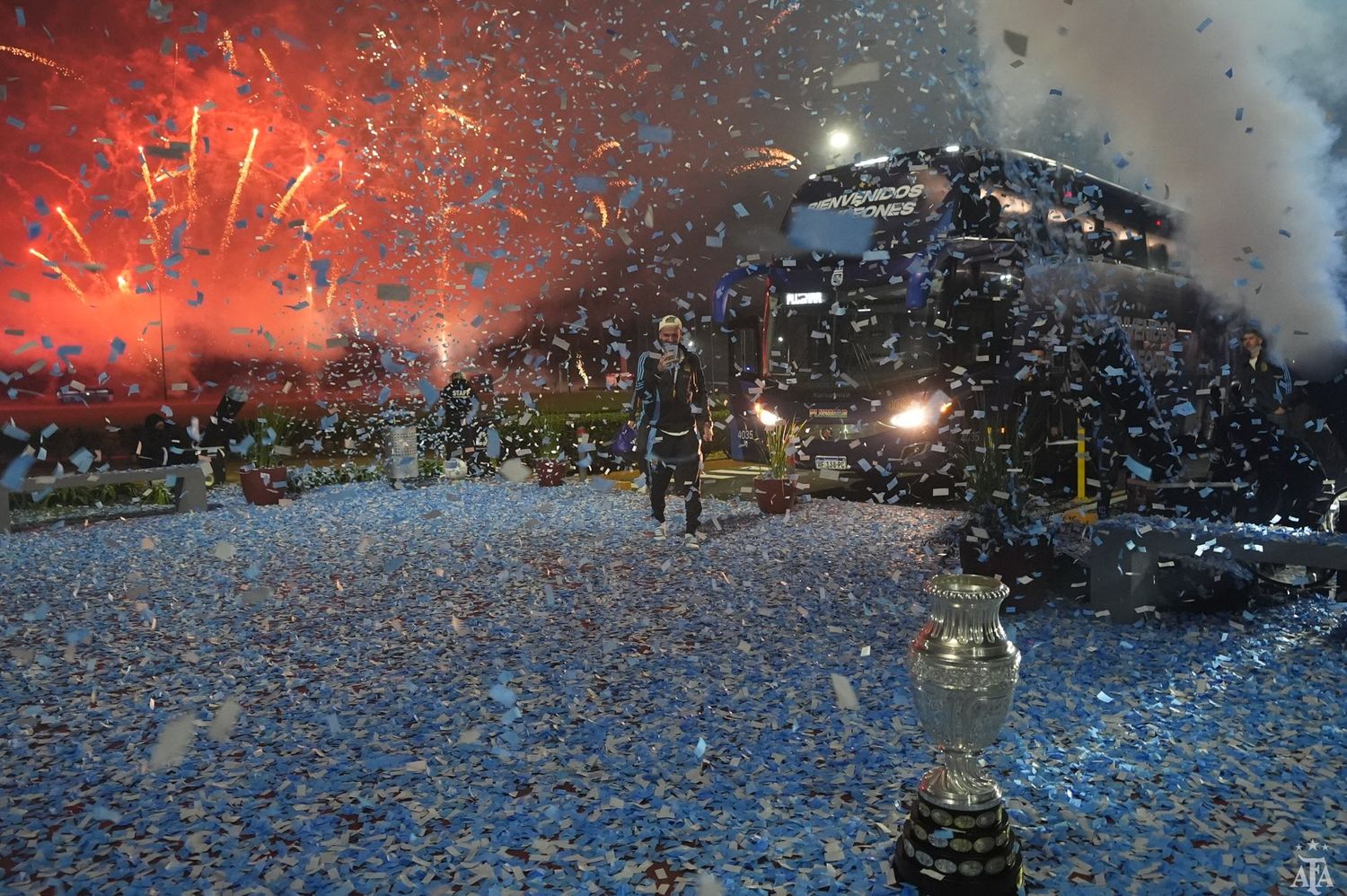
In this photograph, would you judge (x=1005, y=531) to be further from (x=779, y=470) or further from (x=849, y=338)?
(x=849, y=338)

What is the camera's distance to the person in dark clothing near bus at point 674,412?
9.49 metres

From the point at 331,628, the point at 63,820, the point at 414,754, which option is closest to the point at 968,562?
the point at 414,754

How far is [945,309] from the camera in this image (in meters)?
11.8

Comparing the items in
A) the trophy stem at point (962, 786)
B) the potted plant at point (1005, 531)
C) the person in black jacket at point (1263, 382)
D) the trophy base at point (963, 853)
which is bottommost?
the trophy base at point (963, 853)

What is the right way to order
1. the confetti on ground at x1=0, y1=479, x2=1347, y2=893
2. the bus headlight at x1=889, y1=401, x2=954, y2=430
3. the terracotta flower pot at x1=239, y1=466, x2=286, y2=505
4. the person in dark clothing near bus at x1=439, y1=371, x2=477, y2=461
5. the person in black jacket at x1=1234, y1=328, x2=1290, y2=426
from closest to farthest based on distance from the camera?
the confetti on ground at x1=0, y1=479, x2=1347, y2=893
the person in black jacket at x1=1234, y1=328, x2=1290, y2=426
the bus headlight at x1=889, y1=401, x2=954, y2=430
the terracotta flower pot at x1=239, y1=466, x2=286, y2=505
the person in dark clothing near bus at x1=439, y1=371, x2=477, y2=461

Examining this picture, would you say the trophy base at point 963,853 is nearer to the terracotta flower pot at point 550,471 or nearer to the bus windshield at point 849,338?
the bus windshield at point 849,338

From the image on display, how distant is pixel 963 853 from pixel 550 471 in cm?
1245

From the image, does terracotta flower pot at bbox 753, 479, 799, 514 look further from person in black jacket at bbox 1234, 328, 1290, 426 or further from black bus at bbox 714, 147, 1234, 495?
person in black jacket at bbox 1234, 328, 1290, 426

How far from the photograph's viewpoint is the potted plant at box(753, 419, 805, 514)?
11.5 meters

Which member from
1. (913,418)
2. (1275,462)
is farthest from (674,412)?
(1275,462)

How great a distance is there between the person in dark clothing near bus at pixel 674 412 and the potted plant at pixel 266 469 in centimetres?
659

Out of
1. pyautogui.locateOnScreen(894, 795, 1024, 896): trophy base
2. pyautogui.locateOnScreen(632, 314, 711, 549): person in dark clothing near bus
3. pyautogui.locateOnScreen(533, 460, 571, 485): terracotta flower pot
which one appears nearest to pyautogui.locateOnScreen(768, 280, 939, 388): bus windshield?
pyautogui.locateOnScreen(632, 314, 711, 549): person in dark clothing near bus

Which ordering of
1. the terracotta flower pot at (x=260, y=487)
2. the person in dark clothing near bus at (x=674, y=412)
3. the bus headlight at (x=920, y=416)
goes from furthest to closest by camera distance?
the terracotta flower pot at (x=260, y=487), the bus headlight at (x=920, y=416), the person in dark clothing near bus at (x=674, y=412)

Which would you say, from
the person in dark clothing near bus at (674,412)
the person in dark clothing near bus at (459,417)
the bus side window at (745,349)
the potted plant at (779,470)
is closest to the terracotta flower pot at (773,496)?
the potted plant at (779,470)
